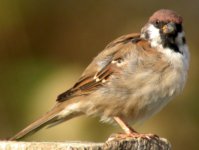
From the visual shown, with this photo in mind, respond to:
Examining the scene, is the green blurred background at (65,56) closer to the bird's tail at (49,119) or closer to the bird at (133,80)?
the bird's tail at (49,119)

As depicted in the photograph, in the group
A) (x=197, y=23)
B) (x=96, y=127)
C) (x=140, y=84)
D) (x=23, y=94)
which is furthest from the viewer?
(x=197, y=23)

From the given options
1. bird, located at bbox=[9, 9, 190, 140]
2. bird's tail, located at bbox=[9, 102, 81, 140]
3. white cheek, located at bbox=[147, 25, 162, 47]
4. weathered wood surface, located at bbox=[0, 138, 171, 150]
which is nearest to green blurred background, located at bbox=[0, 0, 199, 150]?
bird's tail, located at bbox=[9, 102, 81, 140]

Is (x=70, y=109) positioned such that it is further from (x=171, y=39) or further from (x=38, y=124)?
(x=171, y=39)

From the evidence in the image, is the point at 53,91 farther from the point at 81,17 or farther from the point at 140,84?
the point at 140,84

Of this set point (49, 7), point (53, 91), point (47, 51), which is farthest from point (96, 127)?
point (49, 7)

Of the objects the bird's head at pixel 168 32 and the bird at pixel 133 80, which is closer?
the bird at pixel 133 80

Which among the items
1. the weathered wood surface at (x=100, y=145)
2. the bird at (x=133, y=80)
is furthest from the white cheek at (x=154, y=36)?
the weathered wood surface at (x=100, y=145)

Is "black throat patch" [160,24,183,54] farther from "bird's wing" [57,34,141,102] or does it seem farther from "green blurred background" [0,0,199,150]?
"green blurred background" [0,0,199,150]
